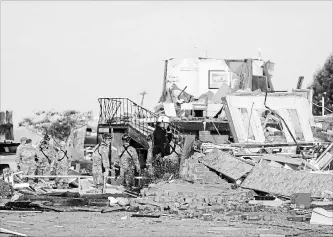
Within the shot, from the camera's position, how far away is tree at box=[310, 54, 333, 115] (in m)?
63.2

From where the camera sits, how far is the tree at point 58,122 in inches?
2093

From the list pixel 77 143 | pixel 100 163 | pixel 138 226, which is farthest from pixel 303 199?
pixel 77 143

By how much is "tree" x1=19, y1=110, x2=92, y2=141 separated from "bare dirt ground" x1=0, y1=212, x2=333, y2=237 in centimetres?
3252

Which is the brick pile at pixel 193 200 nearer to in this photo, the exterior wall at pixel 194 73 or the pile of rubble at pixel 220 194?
the pile of rubble at pixel 220 194

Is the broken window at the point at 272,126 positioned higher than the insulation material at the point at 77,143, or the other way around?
the broken window at the point at 272,126

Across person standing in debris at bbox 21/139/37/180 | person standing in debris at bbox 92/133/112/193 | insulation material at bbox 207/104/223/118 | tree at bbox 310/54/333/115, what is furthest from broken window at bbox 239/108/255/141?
tree at bbox 310/54/333/115

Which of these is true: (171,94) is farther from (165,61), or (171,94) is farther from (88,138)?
(88,138)

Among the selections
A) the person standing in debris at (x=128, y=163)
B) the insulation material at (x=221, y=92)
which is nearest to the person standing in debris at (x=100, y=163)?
the person standing in debris at (x=128, y=163)

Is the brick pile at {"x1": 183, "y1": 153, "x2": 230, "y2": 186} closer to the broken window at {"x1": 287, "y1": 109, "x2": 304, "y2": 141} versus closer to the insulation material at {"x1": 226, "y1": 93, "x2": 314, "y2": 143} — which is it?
the insulation material at {"x1": 226, "y1": 93, "x2": 314, "y2": 143}

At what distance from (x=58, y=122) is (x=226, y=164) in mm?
→ 28687

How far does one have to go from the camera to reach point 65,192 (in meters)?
24.3

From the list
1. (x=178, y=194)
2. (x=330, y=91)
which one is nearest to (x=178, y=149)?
(x=178, y=194)

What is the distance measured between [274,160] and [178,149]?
4.85m

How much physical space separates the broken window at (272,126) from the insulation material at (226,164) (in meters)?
5.18
